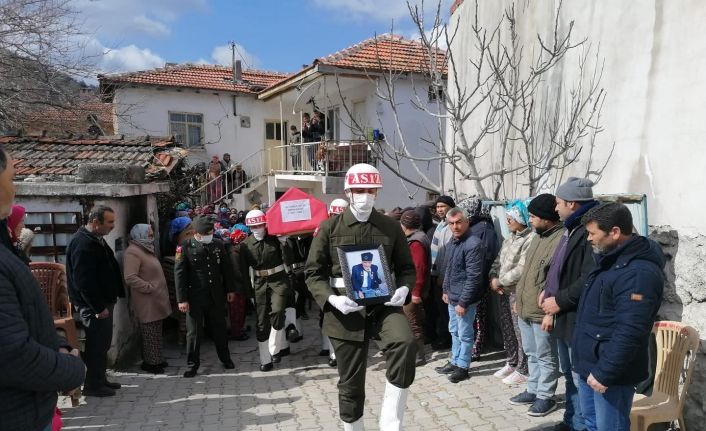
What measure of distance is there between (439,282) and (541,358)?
204 cm

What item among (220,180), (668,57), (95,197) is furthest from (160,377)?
(220,180)

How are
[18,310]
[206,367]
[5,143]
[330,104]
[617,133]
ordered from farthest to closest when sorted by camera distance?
1. [330,104]
2. [5,143]
3. [206,367]
4. [617,133]
5. [18,310]

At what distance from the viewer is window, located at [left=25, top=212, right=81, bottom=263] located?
5520mm

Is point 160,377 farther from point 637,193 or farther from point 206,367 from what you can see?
point 637,193

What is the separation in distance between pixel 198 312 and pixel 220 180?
515 inches

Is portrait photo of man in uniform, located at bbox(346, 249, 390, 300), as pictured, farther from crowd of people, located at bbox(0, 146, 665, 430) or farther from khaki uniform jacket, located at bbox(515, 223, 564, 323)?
khaki uniform jacket, located at bbox(515, 223, 564, 323)

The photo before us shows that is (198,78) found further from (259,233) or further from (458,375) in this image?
(458,375)

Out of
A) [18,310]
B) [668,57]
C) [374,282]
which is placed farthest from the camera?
[668,57]

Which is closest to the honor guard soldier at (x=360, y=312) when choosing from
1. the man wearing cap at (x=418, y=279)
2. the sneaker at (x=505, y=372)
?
the man wearing cap at (x=418, y=279)

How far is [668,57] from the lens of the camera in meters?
4.07

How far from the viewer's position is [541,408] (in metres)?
4.29

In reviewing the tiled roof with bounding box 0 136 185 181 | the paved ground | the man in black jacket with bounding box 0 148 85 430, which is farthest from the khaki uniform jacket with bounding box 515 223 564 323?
the tiled roof with bounding box 0 136 185 181

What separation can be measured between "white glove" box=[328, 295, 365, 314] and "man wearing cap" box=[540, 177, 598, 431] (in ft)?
4.94

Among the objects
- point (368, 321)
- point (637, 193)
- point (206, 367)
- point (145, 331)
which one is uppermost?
point (637, 193)
